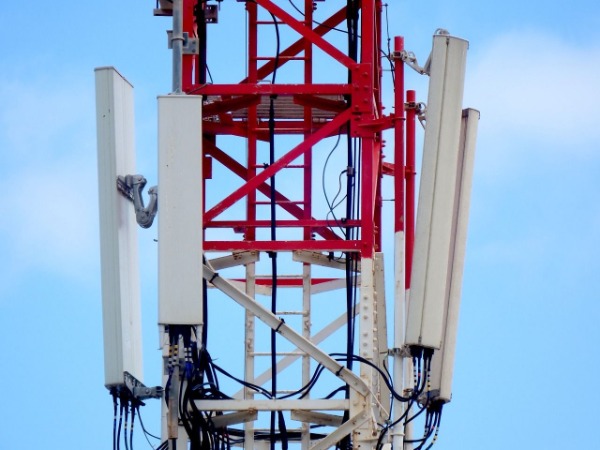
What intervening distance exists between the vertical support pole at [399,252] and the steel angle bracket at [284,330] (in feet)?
2.48

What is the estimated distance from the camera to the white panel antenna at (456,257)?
3047 centimetres

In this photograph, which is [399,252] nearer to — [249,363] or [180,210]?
[249,363]

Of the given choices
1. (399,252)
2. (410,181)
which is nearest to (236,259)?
(399,252)

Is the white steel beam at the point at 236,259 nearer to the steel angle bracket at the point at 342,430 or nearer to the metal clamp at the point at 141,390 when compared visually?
the metal clamp at the point at 141,390

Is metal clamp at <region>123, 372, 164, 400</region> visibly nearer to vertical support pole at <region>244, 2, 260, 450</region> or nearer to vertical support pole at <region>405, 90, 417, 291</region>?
vertical support pole at <region>244, 2, 260, 450</region>

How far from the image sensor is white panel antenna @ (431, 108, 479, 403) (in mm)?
30469

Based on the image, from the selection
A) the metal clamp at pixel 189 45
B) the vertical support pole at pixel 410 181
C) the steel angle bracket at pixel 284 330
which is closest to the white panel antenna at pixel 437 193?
the steel angle bracket at pixel 284 330

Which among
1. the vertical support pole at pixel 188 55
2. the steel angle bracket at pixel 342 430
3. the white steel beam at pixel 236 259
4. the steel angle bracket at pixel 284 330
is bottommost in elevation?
the steel angle bracket at pixel 342 430

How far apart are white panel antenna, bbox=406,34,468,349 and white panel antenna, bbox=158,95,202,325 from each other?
2.84 metres

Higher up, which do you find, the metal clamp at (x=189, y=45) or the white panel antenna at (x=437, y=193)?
the metal clamp at (x=189, y=45)

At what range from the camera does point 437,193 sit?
98.3 ft

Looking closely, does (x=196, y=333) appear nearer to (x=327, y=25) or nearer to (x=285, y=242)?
(x=285, y=242)

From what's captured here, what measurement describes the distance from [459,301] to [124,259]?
4425 mm

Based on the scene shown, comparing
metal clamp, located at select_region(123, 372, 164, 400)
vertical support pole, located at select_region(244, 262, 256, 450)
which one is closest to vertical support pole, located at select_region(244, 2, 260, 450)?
vertical support pole, located at select_region(244, 262, 256, 450)
